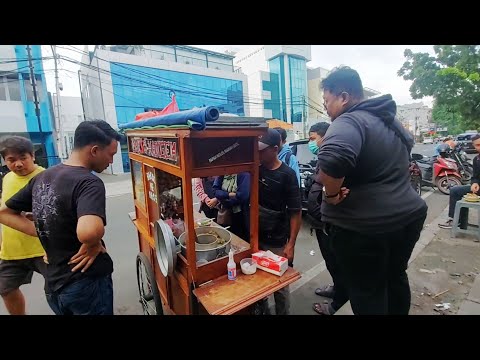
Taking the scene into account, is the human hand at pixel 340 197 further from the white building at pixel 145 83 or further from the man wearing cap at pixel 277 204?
the white building at pixel 145 83

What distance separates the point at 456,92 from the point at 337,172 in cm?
1211

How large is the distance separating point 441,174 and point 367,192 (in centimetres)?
761

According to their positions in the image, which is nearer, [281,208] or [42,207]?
[42,207]

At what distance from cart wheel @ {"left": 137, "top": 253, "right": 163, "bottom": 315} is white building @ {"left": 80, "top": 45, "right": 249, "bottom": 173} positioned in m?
14.9

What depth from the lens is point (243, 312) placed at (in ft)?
6.41

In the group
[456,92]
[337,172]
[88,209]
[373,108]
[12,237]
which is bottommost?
[12,237]

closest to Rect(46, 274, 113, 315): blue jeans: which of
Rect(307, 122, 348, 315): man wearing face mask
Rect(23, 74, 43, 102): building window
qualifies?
Rect(307, 122, 348, 315): man wearing face mask

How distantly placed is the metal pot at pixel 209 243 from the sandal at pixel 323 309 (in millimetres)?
1394

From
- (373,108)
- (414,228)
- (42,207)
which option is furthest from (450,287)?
(42,207)

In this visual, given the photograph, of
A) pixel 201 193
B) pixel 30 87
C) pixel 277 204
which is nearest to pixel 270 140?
pixel 277 204

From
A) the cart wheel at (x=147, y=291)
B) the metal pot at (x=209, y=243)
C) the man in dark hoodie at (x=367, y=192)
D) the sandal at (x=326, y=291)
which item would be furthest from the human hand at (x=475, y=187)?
the cart wheel at (x=147, y=291)

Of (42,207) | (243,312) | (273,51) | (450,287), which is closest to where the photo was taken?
(42,207)

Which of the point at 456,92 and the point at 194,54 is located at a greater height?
the point at 194,54

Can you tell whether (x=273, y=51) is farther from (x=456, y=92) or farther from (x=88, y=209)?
(x=88, y=209)
